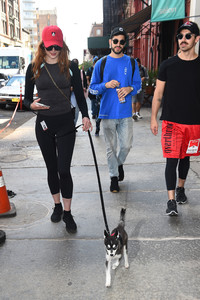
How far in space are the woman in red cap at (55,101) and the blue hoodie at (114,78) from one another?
→ 2.93 ft

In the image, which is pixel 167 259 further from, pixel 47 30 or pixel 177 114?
pixel 47 30

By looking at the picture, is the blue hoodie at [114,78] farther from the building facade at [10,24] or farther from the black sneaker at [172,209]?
the building facade at [10,24]

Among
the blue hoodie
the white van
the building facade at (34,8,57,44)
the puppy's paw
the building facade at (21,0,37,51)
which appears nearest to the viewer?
the puppy's paw

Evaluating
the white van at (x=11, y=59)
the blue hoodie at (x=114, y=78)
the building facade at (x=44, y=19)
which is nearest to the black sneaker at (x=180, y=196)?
the blue hoodie at (x=114, y=78)

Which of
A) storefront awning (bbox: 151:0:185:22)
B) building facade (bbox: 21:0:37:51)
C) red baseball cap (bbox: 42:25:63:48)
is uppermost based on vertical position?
building facade (bbox: 21:0:37:51)

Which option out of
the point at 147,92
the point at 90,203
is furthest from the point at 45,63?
the point at 147,92

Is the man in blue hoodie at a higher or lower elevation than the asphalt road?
higher

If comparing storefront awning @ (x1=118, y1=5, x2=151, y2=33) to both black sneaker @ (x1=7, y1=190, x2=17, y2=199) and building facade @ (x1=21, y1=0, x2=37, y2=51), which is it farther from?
building facade @ (x1=21, y1=0, x2=37, y2=51)

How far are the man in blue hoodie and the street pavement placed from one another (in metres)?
0.64

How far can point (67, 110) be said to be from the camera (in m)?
3.25

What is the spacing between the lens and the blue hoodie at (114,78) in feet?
13.6

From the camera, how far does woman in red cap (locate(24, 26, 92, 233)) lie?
3076mm

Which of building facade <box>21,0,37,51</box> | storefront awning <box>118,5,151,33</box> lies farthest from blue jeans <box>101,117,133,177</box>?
building facade <box>21,0,37,51</box>

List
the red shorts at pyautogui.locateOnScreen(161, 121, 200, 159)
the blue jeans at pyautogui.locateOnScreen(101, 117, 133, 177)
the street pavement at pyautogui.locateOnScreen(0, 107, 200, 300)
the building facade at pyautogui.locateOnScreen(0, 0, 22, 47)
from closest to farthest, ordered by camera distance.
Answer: the street pavement at pyautogui.locateOnScreen(0, 107, 200, 300), the red shorts at pyautogui.locateOnScreen(161, 121, 200, 159), the blue jeans at pyautogui.locateOnScreen(101, 117, 133, 177), the building facade at pyautogui.locateOnScreen(0, 0, 22, 47)
